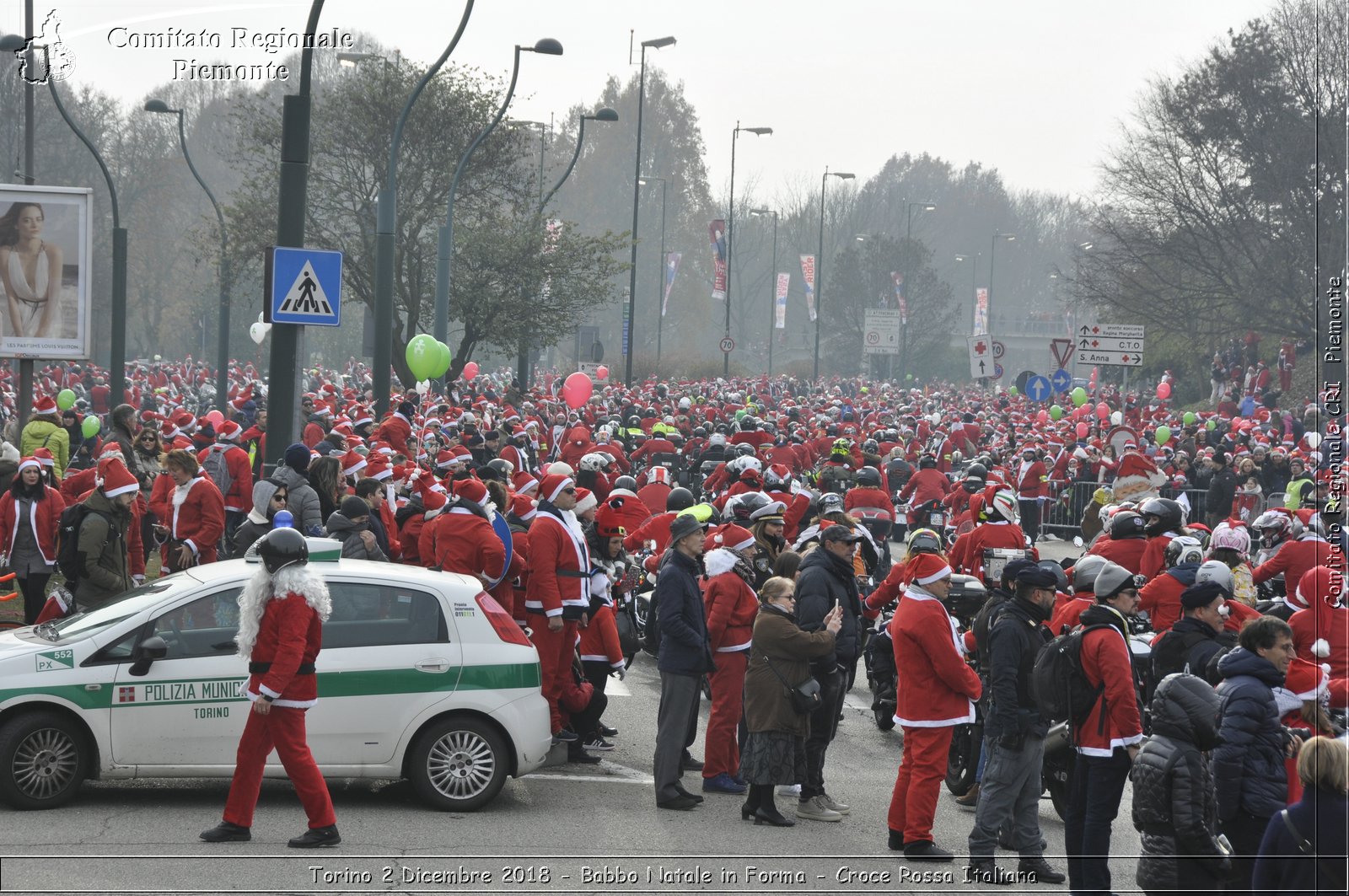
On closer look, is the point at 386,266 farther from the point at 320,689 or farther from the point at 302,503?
the point at 320,689

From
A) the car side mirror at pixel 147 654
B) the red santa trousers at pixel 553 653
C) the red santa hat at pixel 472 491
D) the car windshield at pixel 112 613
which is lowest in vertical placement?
the red santa trousers at pixel 553 653

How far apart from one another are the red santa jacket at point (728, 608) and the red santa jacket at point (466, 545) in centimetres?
150

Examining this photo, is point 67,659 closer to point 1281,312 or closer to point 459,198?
point 459,198

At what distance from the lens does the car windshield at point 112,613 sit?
857 cm

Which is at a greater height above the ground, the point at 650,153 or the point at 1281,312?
the point at 650,153

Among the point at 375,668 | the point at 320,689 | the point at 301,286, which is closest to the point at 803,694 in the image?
the point at 375,668

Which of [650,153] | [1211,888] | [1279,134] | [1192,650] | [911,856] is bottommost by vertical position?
[911,856]

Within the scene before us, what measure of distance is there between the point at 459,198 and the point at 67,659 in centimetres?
3040

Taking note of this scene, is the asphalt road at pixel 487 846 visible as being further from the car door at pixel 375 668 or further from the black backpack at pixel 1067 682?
the black backpack at pixel 1067 682

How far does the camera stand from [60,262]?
17969 millimetres

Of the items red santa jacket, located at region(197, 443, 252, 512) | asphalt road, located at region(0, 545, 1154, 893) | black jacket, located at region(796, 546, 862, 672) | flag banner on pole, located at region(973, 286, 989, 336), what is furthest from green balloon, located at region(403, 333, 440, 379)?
flag banner on pole, located at region(973, 286, 989, 336)

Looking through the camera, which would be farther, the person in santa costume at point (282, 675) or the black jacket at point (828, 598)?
the black jacket at point (828, 598)

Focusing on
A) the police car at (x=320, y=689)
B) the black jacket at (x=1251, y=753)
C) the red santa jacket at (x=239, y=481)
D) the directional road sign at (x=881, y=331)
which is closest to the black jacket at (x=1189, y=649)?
the black jacket at (x=1251, y=753)

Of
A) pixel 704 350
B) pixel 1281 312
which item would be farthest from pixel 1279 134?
pixel 704 350
